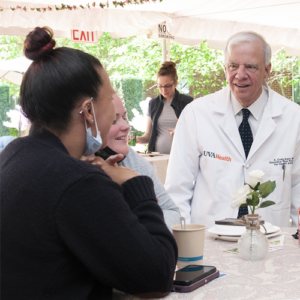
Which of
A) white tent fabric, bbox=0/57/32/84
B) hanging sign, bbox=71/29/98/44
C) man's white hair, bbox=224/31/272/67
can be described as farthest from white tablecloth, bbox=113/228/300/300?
white tent fabric, bbox=0/57/32/84

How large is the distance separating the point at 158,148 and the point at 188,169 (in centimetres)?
323

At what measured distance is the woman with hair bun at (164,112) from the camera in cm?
604

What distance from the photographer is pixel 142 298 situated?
1.28m

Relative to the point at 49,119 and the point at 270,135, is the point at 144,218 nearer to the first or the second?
the point at 49,119

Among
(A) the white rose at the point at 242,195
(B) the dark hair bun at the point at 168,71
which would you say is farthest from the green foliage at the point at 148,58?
(A) the white rose at the point at 242,195

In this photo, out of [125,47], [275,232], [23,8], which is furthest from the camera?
[125,47]

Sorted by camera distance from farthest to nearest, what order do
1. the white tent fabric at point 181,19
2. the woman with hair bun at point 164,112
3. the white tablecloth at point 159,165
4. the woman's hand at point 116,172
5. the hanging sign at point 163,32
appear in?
the hanging sign at point 163,32 → the woman with hair bun at point 164,112 → the white tent fabric at point 181,19 → the white tablecloth at point 159,165 → the woman's hand at point 116,172

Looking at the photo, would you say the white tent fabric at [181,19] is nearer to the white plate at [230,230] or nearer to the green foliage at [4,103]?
the white plate at [230,230]

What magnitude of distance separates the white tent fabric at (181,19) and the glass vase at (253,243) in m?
4.57

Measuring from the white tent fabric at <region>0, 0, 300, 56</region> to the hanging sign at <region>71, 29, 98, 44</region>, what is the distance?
14cm

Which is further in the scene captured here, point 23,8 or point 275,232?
point 23,8

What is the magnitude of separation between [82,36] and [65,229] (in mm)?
5509

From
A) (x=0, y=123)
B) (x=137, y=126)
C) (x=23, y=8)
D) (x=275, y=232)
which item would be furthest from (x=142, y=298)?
(x=0, y=123)

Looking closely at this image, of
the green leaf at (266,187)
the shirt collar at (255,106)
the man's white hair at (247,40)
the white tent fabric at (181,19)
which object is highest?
the white tent fabric at (181,19)
